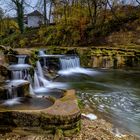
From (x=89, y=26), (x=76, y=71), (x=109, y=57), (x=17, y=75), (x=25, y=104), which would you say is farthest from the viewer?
(x=89, y=26)

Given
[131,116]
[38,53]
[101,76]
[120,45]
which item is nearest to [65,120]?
[131,116]

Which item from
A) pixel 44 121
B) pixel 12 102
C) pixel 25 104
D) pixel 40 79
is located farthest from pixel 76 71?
pixel 44 121

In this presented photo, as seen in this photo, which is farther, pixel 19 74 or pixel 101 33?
pixel 101 33

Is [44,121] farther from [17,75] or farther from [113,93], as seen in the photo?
[113,93]

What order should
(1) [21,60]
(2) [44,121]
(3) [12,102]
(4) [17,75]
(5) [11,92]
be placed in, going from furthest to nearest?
1. (1) [21,60]
2. (4) [17,75]
3. (5) [11,92]
4. (3) [12,102]
5. (2) [44,121]

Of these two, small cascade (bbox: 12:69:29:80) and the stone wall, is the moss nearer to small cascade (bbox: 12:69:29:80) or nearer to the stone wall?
small cascade (bbox: 12:69:29:80)

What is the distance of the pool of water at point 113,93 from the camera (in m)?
8.68

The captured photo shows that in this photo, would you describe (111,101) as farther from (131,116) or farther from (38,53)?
(38,53)

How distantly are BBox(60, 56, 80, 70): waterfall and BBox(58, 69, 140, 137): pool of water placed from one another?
4.54 ft

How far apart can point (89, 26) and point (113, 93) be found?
1561 cm

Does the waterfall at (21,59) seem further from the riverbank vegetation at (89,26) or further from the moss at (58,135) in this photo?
the riverbank vegetation at (89,26)

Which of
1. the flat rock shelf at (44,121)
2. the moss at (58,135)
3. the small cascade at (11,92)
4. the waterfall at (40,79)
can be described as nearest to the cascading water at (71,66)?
the waterfall at (40,79)

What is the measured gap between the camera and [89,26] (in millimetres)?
26969

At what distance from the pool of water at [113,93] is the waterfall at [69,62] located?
1.38m
